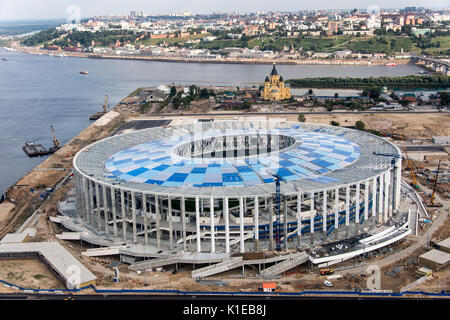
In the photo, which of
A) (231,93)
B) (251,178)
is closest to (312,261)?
(251,178)

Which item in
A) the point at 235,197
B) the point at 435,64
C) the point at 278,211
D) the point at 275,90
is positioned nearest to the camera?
the point at 235,197

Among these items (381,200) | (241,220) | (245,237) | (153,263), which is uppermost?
(241,220)

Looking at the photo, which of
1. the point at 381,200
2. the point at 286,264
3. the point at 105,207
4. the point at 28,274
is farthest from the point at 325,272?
the point at 28,274

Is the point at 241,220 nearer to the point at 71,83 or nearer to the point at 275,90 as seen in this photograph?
the point at 275,90

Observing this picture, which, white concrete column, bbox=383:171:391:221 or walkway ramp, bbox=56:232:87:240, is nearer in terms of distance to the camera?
walkway ramp, bbox=56:232:87:240


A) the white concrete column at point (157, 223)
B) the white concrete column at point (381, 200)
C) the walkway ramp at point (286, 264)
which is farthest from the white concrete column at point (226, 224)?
the white concrete column at point (381, 200)

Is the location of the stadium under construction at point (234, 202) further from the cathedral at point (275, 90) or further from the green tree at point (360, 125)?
the cathedral at point (275, 90)

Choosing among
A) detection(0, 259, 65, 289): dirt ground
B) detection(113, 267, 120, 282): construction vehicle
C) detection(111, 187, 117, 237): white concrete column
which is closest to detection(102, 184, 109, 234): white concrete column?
detection(111, 187, 117, 237): white concrete column

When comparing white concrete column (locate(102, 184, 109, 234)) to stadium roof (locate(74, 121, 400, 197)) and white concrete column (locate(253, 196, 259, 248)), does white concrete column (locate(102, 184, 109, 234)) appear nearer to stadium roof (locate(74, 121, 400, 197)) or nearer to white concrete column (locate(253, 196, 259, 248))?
stadium roof (locate(74, 121, 400, 197))
